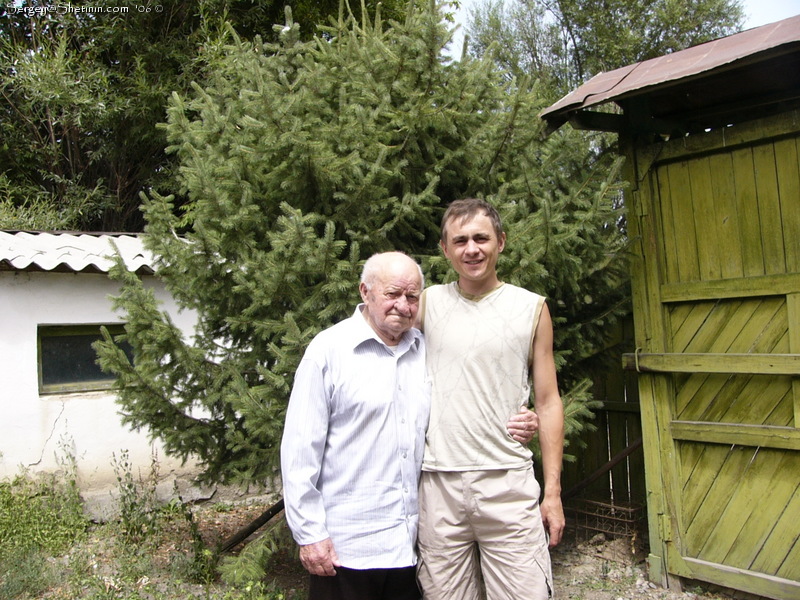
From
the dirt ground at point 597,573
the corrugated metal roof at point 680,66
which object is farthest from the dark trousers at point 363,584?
the corrugated metal roof at point 680,66

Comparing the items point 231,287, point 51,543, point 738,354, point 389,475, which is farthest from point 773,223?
point 51,543

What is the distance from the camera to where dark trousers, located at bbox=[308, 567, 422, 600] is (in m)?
2.32

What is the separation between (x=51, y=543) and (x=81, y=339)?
6.72 feet

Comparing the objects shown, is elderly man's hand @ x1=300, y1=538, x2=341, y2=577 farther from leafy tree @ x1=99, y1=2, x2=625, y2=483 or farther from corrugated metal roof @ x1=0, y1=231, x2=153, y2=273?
corrugated metal roof @ x1=0, y1=231, x2=153, y2=273

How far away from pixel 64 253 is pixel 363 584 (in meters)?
5.17

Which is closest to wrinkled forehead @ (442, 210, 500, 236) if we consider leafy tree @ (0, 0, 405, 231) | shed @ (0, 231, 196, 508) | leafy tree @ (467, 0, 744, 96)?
shed @ (0, 231, 196, 508)

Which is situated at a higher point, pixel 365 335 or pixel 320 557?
pixel 365 335

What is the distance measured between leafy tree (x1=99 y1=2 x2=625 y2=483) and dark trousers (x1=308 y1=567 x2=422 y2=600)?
125cm

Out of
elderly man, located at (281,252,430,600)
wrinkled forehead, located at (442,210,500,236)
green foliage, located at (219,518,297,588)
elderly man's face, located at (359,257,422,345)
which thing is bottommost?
green foliage, located at (219,518,297,588)

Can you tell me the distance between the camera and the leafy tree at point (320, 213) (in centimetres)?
359

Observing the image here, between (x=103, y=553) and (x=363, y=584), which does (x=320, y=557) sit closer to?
(x=363, y=584)

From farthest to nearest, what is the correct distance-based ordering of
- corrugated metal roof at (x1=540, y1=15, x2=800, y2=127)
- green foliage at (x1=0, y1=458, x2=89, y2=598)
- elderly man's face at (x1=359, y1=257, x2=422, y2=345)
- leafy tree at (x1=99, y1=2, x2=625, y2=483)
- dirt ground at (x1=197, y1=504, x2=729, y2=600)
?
green foliage at (x1=0, y1=458, x2=89, y2=598) < dirt ground at (x1=197, y1=504, x2=729, y2=600) < leafy tree at (x1=99, y1=2, x2=625, y2=483) < corrugated metal roof at (x1=540, y1=15, x2=800, y2=127) < elderly man's face at (x1=359, y1=257, x2=422, y2=345)

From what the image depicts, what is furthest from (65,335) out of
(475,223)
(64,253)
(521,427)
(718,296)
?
(718,296)

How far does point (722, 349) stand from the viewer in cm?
392
